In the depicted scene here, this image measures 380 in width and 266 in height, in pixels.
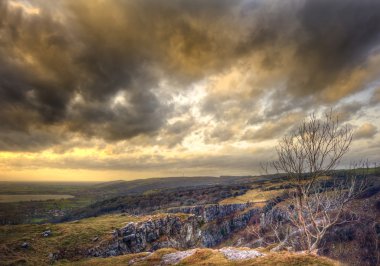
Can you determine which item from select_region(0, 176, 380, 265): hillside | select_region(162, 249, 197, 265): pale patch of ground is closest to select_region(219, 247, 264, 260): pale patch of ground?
select_region(0, 176, 380, 265): hillside

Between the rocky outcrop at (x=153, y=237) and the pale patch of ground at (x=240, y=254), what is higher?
the pale patch of ground at (x=240, y=254)

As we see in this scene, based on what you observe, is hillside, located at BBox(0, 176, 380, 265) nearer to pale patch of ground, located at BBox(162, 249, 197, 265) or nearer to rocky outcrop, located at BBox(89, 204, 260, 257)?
rocky outcrop, located at BBox(89, 204, 260, 257)

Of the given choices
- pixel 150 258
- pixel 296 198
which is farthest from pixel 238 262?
pixel 150 258

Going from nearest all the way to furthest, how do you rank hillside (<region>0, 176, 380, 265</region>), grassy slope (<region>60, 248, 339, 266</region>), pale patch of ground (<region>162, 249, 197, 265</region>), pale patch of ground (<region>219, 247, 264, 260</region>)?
grassy slope (<region>60, 248, 339, 266</region>)
pale patch of ground (<region>219, 247, 264, 260</region>)
pale patch of ground (<region>162, 249, 197, 265</region>)
hillside (<region>0, 176, 380, 265</region>)

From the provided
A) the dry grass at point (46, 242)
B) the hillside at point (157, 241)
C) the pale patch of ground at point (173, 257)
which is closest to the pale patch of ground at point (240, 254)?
the hillside at point (157, 241)

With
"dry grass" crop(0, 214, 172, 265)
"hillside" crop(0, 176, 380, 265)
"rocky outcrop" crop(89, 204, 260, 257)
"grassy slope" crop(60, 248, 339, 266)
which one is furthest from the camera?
"rocky outcrop" crop(89, 204, 260, 257)

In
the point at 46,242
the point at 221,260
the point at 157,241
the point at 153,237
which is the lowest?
the point at 157,241

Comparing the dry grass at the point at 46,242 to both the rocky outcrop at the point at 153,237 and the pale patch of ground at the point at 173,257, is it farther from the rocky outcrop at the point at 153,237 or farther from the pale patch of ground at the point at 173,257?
the pale patch of ground at the point at 173,257

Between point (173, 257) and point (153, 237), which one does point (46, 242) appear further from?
point (173, 257)

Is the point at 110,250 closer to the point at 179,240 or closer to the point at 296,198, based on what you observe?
the point at 179,240

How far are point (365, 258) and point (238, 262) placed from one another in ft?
494

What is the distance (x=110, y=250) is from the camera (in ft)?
332

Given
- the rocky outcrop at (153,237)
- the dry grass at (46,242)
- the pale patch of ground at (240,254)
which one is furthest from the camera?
the rocky outcrop at (153,237)

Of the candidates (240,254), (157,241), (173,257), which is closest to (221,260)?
(240,254)
